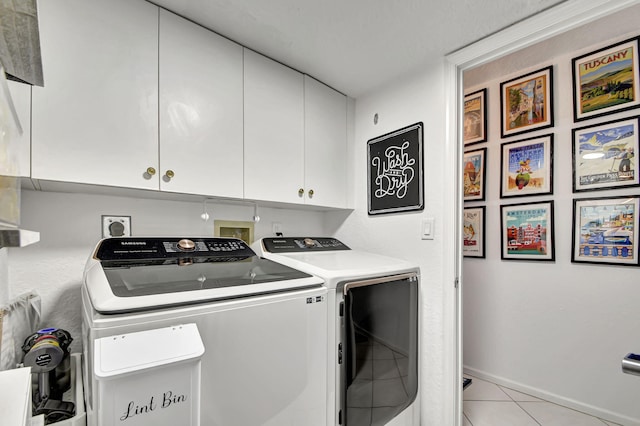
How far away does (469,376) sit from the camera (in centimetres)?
252

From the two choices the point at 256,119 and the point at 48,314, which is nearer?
the point at 48,314

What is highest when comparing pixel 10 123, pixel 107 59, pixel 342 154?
pixel 107 59

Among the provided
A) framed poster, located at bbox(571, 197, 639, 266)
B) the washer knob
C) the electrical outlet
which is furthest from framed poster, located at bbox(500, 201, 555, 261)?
the electrical outlet

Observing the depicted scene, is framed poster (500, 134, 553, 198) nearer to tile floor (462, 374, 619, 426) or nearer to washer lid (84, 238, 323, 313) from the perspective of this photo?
tile floor (462, 374, 619, 426)

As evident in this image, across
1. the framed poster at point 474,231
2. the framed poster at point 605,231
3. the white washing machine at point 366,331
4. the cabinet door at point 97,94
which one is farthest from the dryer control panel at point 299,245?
the framed poster at point 605,231

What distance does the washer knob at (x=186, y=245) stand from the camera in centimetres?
131

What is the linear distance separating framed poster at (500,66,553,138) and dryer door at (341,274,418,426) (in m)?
1.68

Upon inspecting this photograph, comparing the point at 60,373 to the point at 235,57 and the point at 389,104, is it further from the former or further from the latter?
the point at 389,104

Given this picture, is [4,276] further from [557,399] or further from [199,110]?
[557,399]

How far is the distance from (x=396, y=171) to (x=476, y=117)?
1344 millimetres

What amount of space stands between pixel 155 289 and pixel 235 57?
1.22m

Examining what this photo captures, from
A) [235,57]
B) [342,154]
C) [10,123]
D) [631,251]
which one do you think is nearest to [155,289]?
[10,123]

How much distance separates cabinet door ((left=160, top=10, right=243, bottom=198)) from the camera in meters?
1.29

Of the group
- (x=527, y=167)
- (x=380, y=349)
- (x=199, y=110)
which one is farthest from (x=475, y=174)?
(x=199, y=110)
